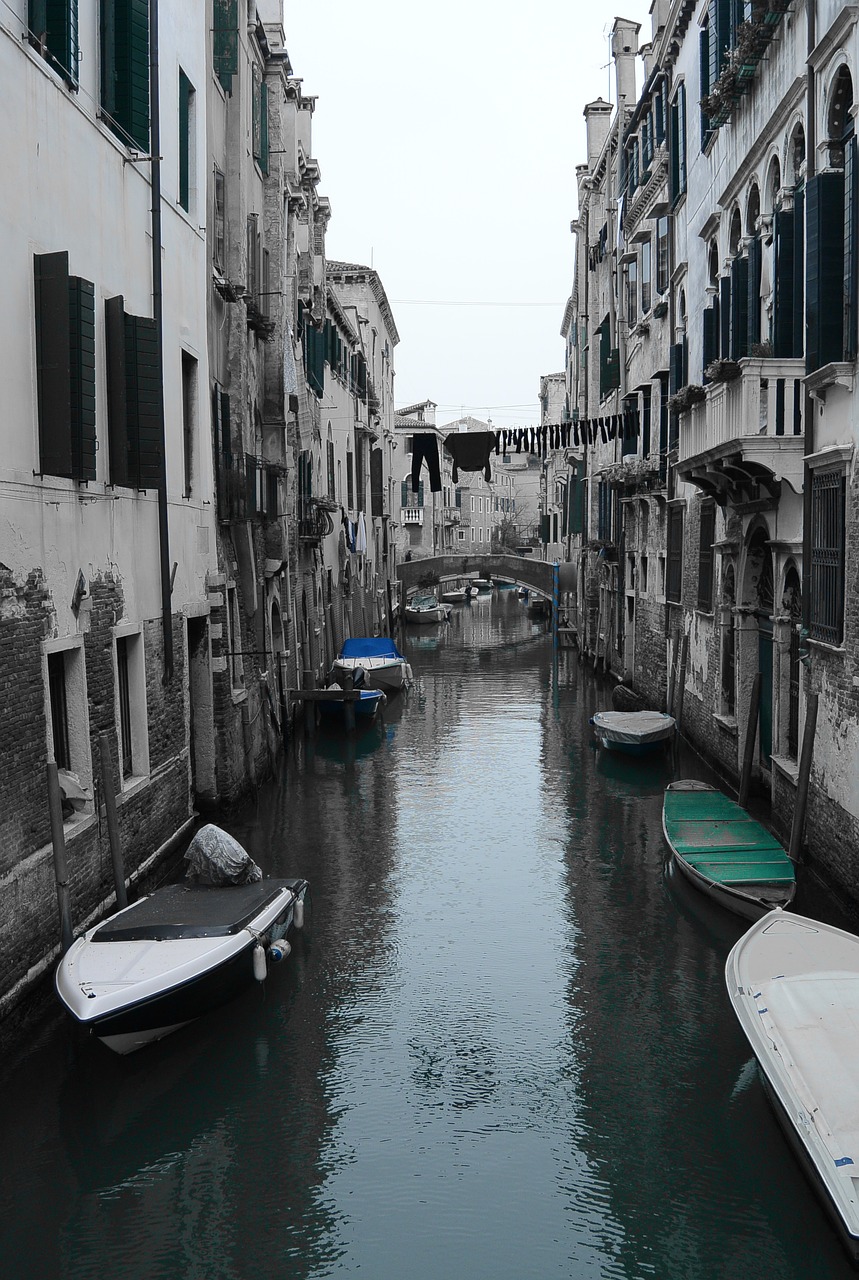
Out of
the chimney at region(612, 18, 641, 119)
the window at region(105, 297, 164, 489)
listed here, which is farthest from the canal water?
the chimney at region(612, 18, 641, 119)

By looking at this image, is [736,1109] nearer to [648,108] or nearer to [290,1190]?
[290,1190]

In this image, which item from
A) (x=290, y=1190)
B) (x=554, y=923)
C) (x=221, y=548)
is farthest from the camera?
(x=221, y=548)

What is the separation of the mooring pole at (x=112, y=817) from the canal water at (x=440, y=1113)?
140cm

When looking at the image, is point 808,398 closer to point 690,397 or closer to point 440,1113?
point 690,397

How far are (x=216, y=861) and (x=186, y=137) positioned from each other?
803 centimetres

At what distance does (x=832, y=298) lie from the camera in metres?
9.96

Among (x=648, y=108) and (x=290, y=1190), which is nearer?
(x=290, y=1190)

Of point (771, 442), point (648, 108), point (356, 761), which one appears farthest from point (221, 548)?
point (648, 108)

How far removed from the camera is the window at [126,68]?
10.0 metres

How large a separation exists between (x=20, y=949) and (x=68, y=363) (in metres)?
4.01

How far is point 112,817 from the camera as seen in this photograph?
952cm

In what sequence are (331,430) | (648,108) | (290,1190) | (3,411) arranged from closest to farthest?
(290,1190), (3,411), (648,108), (331,430)

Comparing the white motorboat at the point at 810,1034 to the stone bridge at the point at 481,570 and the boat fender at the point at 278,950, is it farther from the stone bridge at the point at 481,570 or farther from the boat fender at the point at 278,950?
the stone bridge at the point at 481,570

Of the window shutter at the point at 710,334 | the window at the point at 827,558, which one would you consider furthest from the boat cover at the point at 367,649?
the window at the point at 827,558
